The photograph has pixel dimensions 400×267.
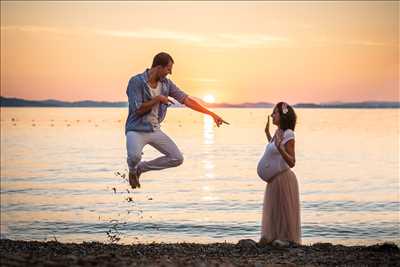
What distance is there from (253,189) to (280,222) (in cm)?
2388

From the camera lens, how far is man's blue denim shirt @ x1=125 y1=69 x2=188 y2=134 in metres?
12.8

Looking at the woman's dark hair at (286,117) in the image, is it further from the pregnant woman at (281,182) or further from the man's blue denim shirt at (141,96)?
the man's blue denim shirt at (141,96)

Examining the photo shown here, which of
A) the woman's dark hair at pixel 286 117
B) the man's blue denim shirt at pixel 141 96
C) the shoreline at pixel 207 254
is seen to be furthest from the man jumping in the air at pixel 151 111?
the shoreline at pixel 207 254

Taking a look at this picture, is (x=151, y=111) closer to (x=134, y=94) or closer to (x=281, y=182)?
(x=134, y=94)

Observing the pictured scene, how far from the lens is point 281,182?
44.0 feet

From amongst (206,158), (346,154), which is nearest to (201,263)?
(206,158)

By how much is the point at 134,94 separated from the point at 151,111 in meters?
0.45

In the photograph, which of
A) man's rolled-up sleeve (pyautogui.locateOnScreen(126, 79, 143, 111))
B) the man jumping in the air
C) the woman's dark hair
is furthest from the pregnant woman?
man's rolled-up sleeve (pyautogui.locateOnScreen(126, 79, 143, 111))

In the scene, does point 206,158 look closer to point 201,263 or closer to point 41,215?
point 41,215

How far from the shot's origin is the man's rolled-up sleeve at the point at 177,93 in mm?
13336

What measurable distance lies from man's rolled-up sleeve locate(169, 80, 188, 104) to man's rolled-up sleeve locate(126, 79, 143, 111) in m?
0.77

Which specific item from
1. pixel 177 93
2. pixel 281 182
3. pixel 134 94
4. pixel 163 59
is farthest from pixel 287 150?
pixel 134 94

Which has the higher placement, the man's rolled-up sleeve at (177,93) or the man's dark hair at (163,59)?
the man's dark hair at (163,59)

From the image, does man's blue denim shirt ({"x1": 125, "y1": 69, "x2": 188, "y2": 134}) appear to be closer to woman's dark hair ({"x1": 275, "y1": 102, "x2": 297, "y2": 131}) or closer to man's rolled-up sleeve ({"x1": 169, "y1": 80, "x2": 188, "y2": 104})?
man's rolled-up sleeve ({"x1": 169, "y1": 80, "x2": 188, "y2": 104})
